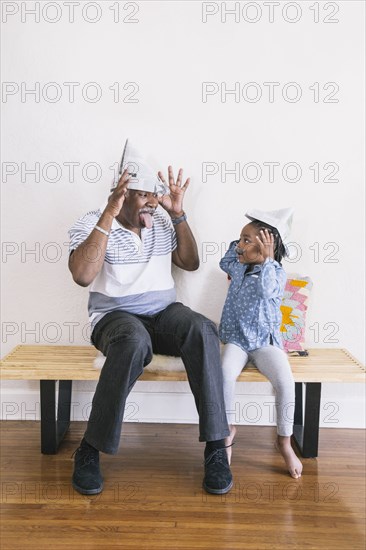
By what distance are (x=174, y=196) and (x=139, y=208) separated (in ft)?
0.60

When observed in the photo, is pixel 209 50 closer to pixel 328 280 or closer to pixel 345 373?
pixel 328 280

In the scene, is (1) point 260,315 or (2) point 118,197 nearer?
(2) point 118,197

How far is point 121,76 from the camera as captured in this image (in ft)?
8.61

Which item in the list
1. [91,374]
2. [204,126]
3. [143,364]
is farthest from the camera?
[204,126]

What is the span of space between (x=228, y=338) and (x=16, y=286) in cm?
101

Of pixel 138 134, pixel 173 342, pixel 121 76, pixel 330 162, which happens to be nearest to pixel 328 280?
pixel 330 162

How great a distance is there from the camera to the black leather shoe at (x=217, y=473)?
202cm

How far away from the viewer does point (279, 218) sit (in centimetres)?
236

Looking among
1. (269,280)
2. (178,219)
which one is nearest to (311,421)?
(269,280)

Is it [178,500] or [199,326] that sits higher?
[199,326]

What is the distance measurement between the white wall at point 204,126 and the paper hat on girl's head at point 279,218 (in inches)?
11.4

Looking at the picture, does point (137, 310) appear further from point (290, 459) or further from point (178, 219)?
point (290, 459)

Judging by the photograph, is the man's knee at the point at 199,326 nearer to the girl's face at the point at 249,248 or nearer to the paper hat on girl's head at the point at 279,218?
the girl's face at the point at 249,248

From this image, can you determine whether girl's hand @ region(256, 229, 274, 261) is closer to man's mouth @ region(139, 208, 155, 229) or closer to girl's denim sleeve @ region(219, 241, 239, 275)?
girl's denim sleeve @ region(219, 241, 239, 275)
